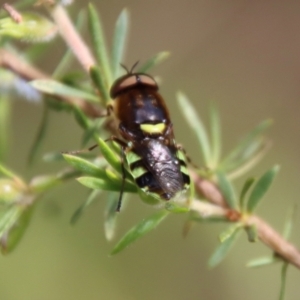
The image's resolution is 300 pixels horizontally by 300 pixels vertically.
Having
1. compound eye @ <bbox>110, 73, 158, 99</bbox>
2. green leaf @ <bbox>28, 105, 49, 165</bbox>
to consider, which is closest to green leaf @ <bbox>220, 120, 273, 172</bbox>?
compound eye @ <bbox>110, 73, 158, 99</bbox>

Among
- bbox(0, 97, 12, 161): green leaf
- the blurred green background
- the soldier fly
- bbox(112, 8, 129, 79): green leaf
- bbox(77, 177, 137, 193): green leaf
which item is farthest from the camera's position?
the blurred green background

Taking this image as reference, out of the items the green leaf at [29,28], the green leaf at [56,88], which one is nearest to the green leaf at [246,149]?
the green leaf at [56,88]

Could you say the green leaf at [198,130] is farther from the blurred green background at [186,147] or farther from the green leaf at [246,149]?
the blurred green background at [186,147]

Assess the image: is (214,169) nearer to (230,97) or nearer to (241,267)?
(241,267)

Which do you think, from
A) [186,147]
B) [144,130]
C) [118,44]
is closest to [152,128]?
[144,130]

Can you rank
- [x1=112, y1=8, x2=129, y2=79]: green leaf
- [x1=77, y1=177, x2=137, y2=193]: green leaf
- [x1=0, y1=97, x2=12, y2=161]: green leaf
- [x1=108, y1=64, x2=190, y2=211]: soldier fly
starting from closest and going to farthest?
[x1=77, y1=177, x2=137, y2=193]: green leaf < [x1=108, y1=64, x2=190, y2=211]: soldier fly < [x1=112, y1=8, x2=129, y2=79]: green leaf < [x1=0, y1=97, x2=12, y2=161]: green leaf

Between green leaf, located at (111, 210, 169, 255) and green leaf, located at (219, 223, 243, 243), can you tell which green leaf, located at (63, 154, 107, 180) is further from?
green leaf, located at (219, 223, 243, 243)

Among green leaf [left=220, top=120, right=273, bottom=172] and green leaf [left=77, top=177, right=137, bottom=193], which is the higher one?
green leaf [left=77, top=177, right=137, bottom=193]
